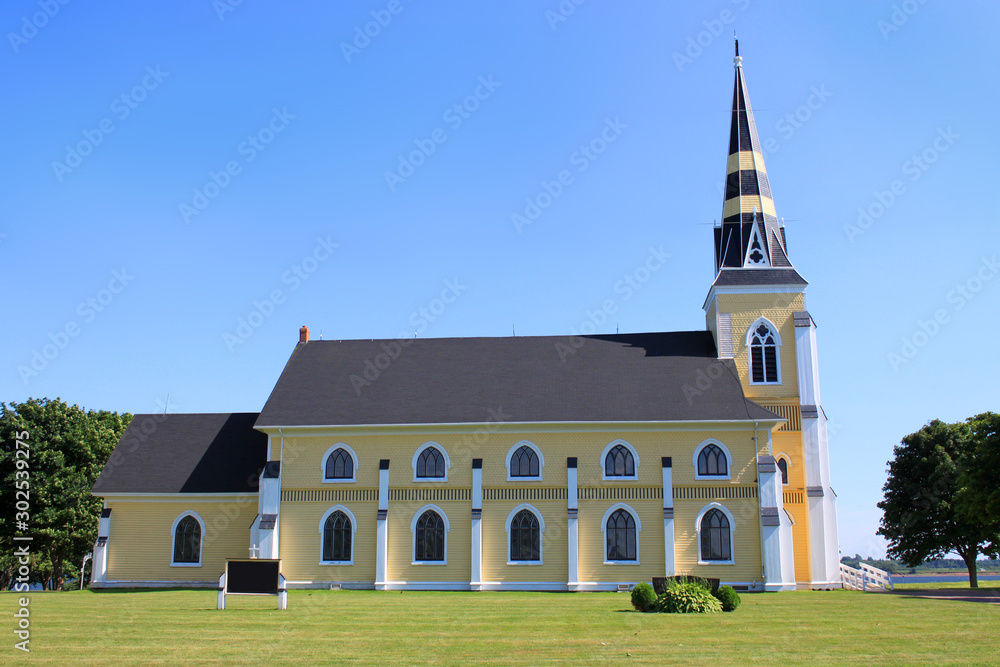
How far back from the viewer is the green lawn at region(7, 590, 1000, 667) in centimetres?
1494

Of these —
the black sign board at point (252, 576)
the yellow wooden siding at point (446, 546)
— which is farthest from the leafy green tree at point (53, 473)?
the black sign board at point (252, 576)

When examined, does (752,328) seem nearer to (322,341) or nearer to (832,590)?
(832,590)

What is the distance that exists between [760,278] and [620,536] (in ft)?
45.8

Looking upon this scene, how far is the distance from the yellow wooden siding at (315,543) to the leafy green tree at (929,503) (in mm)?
29965

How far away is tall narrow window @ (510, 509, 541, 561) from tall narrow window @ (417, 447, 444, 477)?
3865 mm

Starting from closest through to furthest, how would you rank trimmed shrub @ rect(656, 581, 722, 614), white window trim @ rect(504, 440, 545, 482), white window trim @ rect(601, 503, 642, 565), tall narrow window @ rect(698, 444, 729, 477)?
trimmed shrub @ rect(656, 581, 722, 614) → white window trim @ rect(601, 503, 642, 565) → tall narrow window @ rect(698, 444, 729, 477) → white window trim @ rect(504, 440, 545, 482)

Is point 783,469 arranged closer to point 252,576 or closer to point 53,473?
point 252,576

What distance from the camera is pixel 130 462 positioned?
130ft

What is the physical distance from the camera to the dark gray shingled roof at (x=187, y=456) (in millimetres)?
38312

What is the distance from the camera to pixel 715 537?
115 feet

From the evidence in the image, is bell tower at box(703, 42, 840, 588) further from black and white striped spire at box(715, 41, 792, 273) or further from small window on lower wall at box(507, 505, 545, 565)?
small window on lower wall at box(507, 505, 545, 565)

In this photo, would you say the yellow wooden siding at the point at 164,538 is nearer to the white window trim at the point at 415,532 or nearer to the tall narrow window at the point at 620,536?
the white window trim at the point at 415,532

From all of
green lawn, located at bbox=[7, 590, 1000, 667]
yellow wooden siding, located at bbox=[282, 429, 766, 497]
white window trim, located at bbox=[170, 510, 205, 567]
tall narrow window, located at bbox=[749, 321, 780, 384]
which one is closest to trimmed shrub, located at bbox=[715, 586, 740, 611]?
green lawn, located at bbox=[7, 590, 1000, 667]

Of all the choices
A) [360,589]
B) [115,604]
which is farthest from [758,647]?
[360,589]
